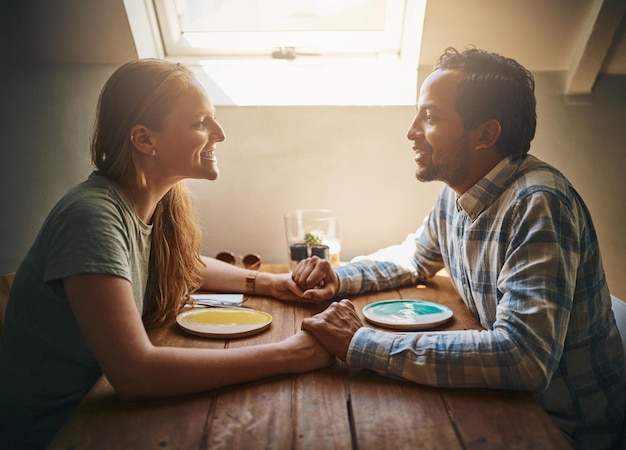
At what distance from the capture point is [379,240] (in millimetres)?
2496

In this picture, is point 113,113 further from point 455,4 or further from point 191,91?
point 455,4

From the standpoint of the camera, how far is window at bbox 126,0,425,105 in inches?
95.2

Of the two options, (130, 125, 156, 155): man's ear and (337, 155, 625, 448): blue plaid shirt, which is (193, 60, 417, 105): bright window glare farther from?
(130, 125, 156, 155): man's ear

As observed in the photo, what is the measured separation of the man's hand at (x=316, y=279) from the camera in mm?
1734

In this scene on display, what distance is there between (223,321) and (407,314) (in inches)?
18.8

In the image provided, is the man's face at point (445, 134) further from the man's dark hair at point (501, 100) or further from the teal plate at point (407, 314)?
the teal plate at point (407, 314)

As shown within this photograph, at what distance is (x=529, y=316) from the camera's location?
46.6 inches

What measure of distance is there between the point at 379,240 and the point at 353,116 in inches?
20.1

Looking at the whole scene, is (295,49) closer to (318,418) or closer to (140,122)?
(140,122)

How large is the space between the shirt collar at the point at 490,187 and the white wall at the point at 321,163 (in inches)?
35.6

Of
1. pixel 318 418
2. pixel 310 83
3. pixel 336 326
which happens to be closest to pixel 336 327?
pixel 336 326

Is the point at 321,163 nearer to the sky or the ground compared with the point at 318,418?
nearer to the ground

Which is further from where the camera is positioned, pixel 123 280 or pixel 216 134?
pixel 216 134

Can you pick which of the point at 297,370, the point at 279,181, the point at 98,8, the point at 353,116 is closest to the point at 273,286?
the point at 297,370
